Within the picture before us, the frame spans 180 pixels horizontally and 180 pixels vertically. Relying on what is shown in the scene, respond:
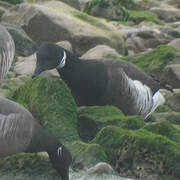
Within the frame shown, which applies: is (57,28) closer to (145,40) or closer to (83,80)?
(145,40)

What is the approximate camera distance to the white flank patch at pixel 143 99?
7.58m

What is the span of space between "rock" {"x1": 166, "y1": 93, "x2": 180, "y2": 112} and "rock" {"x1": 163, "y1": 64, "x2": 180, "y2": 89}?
1.21 m

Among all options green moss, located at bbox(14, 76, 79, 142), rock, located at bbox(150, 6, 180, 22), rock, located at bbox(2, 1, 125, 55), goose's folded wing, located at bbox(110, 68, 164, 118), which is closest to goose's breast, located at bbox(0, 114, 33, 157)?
green moss, located at bbox(14, 76, 79, 142)

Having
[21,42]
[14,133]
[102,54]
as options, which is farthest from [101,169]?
[21,42]

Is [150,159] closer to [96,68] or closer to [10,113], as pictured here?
[10,113]

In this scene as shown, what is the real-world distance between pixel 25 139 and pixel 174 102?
4.42 metres

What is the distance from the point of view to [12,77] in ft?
29.2

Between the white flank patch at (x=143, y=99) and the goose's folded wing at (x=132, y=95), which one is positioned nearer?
the goose's folded wing at (x=132, y=95)

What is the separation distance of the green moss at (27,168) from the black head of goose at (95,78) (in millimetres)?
1719

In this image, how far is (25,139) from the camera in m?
5.02

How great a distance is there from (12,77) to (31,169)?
160 inches

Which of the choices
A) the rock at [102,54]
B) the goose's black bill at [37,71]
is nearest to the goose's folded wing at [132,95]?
the goose's black bill at [37,71]

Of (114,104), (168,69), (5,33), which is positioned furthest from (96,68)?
(168,69)

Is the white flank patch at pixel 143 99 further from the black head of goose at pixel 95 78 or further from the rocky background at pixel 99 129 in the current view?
the rocky background at pixel 99 129
